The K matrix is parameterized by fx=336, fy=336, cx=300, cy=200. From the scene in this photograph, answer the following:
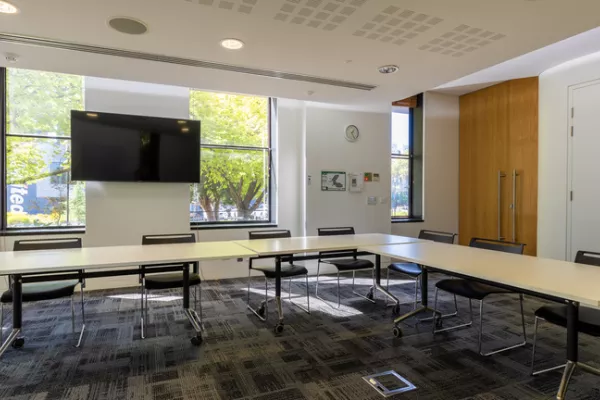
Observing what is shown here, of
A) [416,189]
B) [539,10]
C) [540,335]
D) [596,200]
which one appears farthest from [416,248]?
[416,189]

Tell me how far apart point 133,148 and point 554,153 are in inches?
239

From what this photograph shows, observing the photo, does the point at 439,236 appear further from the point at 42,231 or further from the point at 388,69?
the point at 42,231

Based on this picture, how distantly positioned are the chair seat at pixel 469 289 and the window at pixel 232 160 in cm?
332

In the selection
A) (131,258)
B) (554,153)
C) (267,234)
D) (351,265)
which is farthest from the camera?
(554,153)

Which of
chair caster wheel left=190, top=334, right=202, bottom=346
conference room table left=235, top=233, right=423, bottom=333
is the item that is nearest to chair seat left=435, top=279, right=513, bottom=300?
conference room table left=235, top=233, right=423, bottom=333

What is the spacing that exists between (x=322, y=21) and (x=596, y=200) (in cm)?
429

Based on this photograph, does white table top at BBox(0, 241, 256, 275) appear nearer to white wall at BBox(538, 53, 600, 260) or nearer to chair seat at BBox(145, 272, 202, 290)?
chair seat at BBox(145, 272, 202, 290)

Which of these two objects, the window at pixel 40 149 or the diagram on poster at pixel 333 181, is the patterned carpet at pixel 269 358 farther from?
the diagram on poster at pixel 333 181

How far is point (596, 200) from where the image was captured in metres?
4.38

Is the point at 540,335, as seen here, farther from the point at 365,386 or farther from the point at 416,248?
the point at 365,386

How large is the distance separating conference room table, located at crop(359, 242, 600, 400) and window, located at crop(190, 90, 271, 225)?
2972 mm

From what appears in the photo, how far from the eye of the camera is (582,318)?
Answer: 90.6 inches

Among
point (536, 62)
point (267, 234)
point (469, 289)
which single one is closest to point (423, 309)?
point (469, 289)

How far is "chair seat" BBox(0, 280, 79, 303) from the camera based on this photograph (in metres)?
2.84
